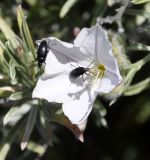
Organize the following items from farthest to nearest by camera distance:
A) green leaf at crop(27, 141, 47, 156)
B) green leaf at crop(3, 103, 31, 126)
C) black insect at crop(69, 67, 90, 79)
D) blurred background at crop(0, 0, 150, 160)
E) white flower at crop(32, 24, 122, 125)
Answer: blurred background at crop(0, 0, 150, 160) → green leaf at crop(27, 141, 47, 156) → green leaf at crop(3, 103, 31, 126) → black insect at crop(69, 67, 90, 79) → white flower at crop(32, 24, 122, 125)

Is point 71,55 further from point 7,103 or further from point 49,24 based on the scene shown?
point 49,24

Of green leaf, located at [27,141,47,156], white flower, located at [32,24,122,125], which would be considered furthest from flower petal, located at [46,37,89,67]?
green leaf, located at [27,141,47,156]

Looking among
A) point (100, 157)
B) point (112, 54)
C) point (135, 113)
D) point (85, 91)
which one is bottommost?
point (100, 157)

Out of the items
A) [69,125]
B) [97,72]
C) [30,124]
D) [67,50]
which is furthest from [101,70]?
[30,124]

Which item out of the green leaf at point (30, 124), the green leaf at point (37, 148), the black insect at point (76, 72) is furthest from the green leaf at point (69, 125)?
the green leaf at point (37, 148)

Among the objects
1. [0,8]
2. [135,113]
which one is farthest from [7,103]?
[135,113]

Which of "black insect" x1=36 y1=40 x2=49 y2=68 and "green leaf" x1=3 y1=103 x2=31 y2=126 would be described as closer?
"black insect" x1=36 y1=40 x2=49 y2=68

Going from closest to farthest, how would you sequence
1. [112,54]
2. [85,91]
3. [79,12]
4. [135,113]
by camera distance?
[112,54]
[85,91]
[79,12]
[135,113]

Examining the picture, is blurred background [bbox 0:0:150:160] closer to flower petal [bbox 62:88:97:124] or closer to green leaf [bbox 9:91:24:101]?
green leaf [bbox 9:91:24:101]

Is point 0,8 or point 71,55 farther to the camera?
point 0,8
